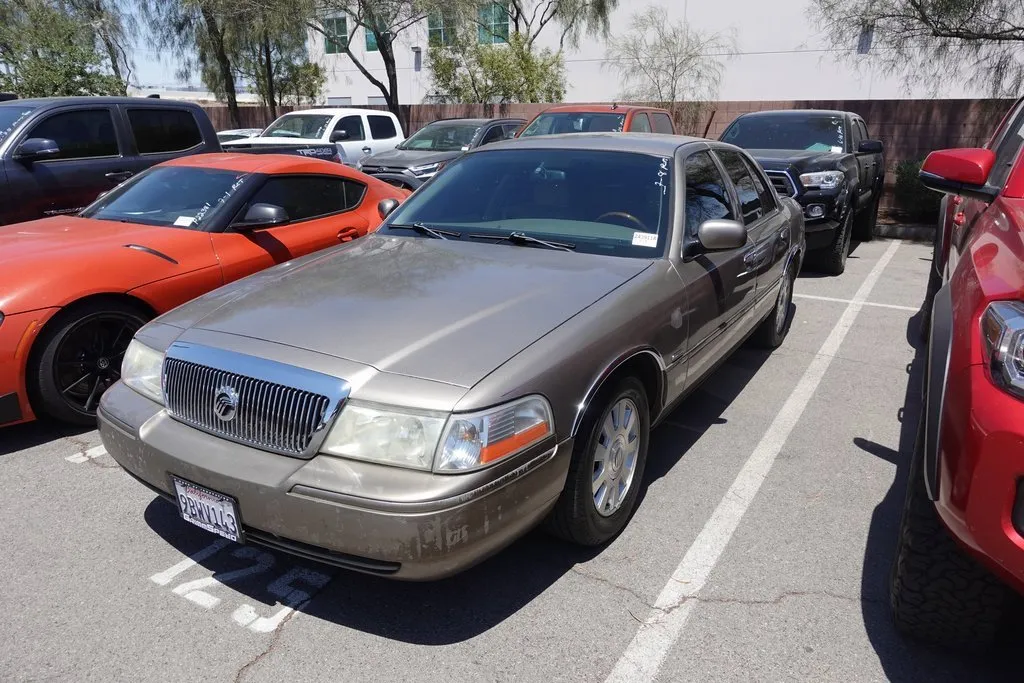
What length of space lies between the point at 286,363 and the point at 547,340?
91cm

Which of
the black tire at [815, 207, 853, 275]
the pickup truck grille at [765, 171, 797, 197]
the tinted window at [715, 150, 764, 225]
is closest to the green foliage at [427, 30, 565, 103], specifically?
the black tire at [815, 207, 853, 275]

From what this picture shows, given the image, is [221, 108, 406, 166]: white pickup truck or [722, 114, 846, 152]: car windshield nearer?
[722, 114, 846, 152]: car windshield

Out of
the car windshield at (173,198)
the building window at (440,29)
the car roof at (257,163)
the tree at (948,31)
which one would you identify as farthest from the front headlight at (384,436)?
the building window at (440,29)

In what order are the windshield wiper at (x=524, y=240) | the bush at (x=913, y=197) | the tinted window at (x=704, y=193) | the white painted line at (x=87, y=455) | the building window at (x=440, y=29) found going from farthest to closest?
1. the building window at (x=440, y=29)
2. the bush at (x=913, y=197)
3. the white painted line at (x=87, y=455)
4. the tinted window at (x=704, y=193)
5. the windshield wiper at (x=524, y=240)

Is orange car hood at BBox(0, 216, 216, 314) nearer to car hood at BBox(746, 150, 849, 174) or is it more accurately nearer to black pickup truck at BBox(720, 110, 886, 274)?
black pickup truck at BBox(720, 110, 886, 274)

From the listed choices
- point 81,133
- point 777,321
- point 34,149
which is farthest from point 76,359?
point 777,321

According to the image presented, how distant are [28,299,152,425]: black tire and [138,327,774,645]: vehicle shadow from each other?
1109mm

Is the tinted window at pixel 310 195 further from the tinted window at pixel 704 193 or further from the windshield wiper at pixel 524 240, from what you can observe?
the tinted window at pixel 704 193

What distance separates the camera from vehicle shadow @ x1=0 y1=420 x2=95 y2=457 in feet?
13.9

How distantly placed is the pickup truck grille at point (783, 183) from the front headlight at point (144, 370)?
6.15 meters

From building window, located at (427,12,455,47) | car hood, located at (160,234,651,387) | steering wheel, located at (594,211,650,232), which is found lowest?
car hood, located at (160,234,651,387)

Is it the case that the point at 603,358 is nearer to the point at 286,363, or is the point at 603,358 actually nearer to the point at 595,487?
the point at 595,487

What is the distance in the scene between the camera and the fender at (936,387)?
2.27m

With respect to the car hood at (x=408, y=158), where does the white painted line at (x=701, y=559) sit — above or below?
below
